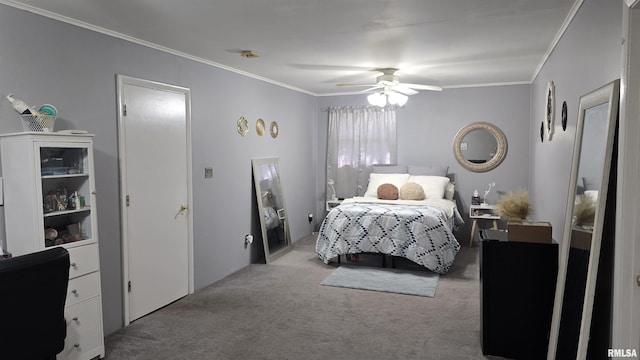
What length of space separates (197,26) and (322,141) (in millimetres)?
4271

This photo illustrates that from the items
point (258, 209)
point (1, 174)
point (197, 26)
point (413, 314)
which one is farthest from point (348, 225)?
point (1, 174)

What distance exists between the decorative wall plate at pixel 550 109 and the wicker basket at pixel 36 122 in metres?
3.75

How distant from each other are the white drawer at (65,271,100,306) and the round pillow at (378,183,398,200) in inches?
155

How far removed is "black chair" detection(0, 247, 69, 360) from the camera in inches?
77.8

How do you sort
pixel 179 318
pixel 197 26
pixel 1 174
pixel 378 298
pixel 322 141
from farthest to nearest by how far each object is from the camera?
pixel 322 141, pixel 378 298, pixel 179 318, pixel 197 26, pixel 1 174

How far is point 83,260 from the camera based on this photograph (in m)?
2.94

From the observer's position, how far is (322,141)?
7.44 m

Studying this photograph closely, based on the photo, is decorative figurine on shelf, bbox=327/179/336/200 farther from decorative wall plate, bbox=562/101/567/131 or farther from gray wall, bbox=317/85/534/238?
decorative wall plate, bbox=562/101/567/131

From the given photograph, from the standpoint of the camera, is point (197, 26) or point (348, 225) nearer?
point (197, 26)

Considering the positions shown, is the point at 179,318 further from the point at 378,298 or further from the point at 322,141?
the point at 322,141

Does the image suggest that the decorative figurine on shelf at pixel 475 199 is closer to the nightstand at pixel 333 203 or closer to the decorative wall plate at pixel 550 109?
the nightstand at pixel 333 203

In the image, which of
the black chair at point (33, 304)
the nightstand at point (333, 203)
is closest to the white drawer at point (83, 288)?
Answer: the black chair at point (33, 304)

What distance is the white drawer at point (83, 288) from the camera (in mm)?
2847

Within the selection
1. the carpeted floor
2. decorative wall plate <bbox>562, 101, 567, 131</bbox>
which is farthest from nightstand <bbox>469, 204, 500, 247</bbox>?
decorative wall plate <bbox>562, 101, 567, 131</bbox>
